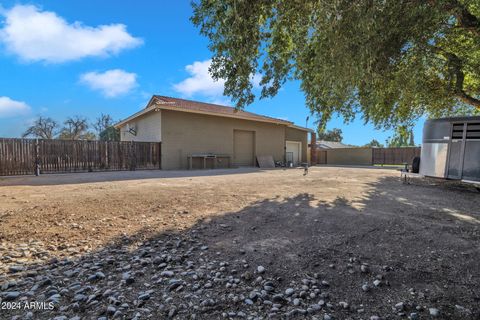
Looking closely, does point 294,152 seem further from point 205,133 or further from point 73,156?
point 73,156

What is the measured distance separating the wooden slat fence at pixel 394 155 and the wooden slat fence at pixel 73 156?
74.0ft

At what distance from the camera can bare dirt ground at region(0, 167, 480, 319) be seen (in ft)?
5.24

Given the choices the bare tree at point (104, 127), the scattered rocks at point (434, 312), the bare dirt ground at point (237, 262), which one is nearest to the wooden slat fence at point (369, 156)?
the bare dirt ground at point (237, 262)

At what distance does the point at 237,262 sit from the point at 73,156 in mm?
12071

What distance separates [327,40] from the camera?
360 cm

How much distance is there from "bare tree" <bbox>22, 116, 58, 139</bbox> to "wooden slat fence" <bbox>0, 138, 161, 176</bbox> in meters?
23.1

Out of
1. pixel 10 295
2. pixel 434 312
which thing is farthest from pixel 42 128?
pixel 434 312

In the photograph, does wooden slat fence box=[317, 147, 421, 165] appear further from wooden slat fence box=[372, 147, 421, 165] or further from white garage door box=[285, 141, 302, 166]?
white garage door box=[285, 141, 302, 166]

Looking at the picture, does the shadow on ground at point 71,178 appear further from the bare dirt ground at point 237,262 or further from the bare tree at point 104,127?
the bare tree at point 104,127

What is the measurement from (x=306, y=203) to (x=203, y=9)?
13.0 ft

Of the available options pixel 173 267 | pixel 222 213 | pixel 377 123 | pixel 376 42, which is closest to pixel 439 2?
pixel 376 42

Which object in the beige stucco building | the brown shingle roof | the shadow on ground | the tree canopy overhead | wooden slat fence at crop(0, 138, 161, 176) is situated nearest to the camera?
the tree canopy overhead

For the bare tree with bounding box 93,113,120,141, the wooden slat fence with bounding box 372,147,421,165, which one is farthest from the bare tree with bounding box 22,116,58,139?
the wooden slat fence with bounding box 372,147,421,165

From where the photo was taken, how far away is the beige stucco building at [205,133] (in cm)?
1336
